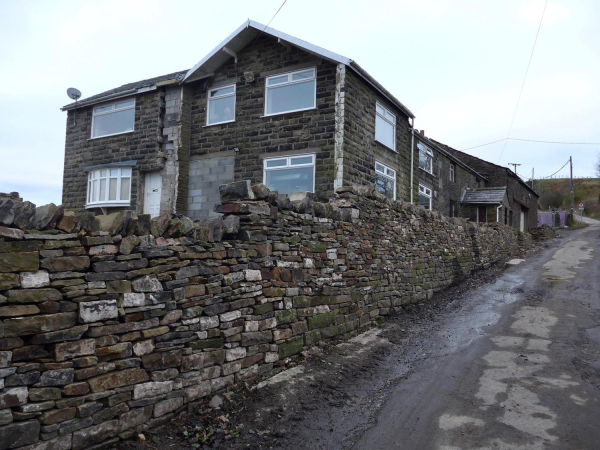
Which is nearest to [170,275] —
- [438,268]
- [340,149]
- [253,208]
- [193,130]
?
[253,208]

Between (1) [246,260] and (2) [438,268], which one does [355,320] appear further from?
(2) [438,268]

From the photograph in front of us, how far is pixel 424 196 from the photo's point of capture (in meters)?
20.2

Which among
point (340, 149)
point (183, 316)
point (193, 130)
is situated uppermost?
point (193, 130)

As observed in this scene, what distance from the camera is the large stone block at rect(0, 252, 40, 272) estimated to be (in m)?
3.21

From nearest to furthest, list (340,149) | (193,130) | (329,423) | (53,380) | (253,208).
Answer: (53,380) → (329,423) → (253,208) → (340,149) → (193,130)

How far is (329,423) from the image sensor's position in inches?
189

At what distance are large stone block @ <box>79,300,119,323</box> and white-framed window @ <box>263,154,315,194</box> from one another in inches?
371

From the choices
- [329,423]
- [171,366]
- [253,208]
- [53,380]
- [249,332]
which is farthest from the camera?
[253,208]

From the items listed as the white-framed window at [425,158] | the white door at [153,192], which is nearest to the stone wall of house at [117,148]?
the white door at [153,192]

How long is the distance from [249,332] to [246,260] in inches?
35.7

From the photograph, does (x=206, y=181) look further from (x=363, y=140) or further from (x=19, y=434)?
(x=19, y=434)

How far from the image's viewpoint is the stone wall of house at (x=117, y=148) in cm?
1541

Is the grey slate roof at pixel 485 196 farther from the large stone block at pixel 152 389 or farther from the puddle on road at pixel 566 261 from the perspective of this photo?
the large stone block at pixel 152 389

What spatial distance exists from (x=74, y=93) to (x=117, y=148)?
3.31 m
